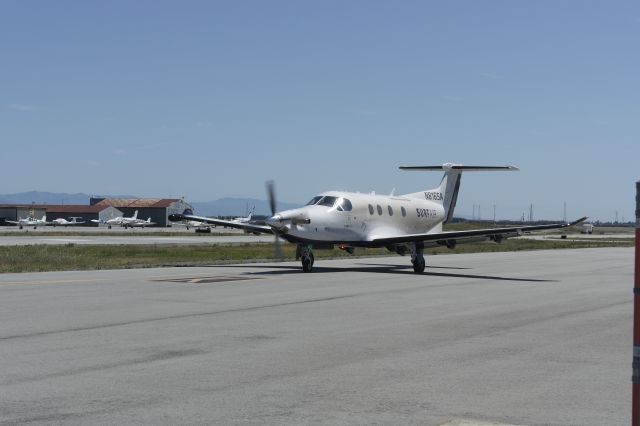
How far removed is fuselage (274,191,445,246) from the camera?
99.3ft

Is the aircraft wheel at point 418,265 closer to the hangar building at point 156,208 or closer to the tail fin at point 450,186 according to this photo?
the tail fin at point 450,186

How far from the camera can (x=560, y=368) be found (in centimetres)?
1091

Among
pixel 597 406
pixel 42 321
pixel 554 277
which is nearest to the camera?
pixel 597 406

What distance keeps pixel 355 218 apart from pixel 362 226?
1.91 feet

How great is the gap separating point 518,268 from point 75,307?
2334 cm

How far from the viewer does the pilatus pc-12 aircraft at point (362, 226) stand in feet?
99.3

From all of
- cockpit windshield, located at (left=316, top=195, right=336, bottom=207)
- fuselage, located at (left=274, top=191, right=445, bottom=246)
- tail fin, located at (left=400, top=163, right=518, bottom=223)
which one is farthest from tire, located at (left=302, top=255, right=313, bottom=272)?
tail fin, located at (left=400, top=163, right=518, bottom=223)

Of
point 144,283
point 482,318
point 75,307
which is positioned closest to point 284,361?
point 482,318

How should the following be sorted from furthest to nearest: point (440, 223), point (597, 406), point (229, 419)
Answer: point (440, 223) < point (597, 406) < point (229, 419)

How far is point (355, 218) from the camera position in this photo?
108ft

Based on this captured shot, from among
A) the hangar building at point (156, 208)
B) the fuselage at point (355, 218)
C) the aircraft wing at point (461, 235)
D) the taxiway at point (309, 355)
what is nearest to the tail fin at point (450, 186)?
the fuselage at point (355, 218)

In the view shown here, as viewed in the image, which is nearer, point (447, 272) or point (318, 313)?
point (318, 313)

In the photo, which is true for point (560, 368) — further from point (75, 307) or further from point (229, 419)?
point (75, 307)

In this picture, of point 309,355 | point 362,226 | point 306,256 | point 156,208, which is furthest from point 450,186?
point 156,208
